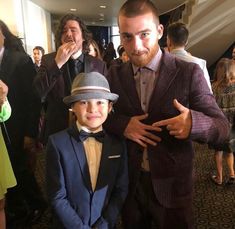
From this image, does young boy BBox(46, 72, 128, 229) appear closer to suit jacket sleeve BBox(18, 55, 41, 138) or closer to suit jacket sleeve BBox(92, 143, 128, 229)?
suit jacket sleeve BBox(92, 143, 128, 229)

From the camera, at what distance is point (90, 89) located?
1128 millimetres

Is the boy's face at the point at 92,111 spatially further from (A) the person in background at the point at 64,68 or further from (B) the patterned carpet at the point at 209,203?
(B) the patterned carpet at the point at 209,203

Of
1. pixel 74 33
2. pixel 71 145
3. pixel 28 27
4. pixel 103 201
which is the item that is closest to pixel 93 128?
pixel 71 145

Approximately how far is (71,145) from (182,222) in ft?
1.73

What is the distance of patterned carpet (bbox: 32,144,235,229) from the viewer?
2.26 metres

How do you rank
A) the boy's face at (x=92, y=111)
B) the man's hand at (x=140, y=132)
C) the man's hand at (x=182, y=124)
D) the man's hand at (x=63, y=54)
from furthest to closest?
the man's hand at (x=63, y=54) → the boy's face at (x=92, y=111) → the man's hand at (x=140, y=132) → the man's hand at (x=182, y=124)

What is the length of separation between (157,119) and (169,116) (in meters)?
0.05

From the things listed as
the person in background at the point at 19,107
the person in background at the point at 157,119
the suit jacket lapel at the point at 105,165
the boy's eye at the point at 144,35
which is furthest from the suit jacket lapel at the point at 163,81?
the person in background at the point at 19,107

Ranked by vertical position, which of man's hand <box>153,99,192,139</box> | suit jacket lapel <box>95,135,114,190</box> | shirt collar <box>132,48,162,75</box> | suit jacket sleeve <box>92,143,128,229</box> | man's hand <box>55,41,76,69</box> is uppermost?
man's hand <box>55,41,76,69</box>

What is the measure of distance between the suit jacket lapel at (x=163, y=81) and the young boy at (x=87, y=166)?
15cm

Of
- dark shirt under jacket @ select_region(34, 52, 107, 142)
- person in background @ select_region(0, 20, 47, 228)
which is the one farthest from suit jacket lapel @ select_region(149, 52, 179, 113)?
person in background @ select_region(0, 20, 47, 228)

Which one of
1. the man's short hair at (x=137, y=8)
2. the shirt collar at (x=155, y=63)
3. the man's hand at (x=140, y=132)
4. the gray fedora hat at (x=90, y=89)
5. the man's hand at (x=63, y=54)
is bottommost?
the man's hand at (x=140, y=132)

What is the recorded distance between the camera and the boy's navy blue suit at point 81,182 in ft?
3.75

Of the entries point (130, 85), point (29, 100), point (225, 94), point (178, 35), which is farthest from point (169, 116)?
point (225, 94)
